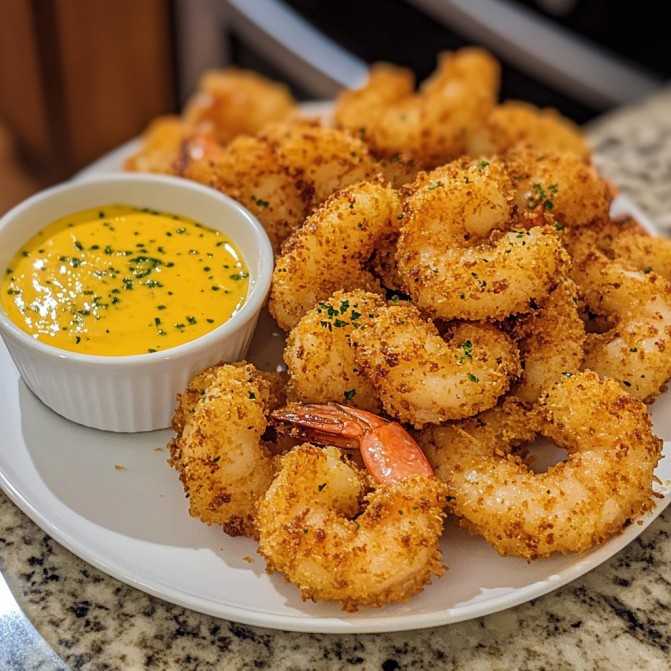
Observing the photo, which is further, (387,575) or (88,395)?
(88,395)

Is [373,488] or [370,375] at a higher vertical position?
[370,375]

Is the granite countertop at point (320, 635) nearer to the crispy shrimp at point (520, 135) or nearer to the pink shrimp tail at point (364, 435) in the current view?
the pink shrimp tail at point (364, 435)

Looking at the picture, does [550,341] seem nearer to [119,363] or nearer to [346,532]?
[346,532]

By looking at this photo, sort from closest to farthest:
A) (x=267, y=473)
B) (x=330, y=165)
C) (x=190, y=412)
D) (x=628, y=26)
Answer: (x=267, y=473) → (x=190, y=412) → (x=330, y=165) → (x=628, y=26)

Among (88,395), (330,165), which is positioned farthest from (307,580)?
(330,165)

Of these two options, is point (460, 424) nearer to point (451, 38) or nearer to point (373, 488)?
point (373, 488)

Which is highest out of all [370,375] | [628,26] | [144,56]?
[370,375]

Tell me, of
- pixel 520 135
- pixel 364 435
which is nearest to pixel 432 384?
pixel 364 435
